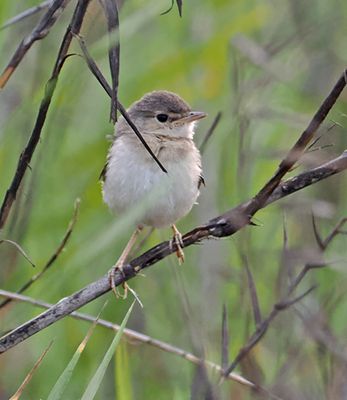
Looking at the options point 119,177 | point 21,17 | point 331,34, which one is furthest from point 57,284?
point 331,34

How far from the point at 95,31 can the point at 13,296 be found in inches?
32.0

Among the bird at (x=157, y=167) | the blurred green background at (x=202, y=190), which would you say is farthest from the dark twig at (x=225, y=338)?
the bird at (x=157, y=167)

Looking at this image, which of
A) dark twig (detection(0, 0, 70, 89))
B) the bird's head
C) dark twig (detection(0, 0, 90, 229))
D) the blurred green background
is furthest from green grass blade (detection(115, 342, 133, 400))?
the bird's head

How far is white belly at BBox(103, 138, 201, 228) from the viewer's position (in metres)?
3.24

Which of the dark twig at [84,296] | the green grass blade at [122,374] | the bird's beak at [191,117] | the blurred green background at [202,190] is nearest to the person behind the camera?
the dark twig at [84,296]

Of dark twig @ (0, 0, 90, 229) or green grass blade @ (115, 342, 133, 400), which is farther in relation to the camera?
green grass blade @ (115, 342, 133, 400)

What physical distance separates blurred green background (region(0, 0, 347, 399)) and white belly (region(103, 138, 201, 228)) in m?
0.19

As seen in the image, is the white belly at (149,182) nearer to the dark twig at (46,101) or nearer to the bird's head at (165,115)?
the bird's head at (165,115)

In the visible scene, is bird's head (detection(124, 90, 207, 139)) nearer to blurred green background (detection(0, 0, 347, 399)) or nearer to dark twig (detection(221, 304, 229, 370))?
blurred green background (detection(0, 0, 347, 399))

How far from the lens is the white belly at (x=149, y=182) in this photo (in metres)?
3.24

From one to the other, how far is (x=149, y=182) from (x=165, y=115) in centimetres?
49

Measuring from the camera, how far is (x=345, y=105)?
155 inches

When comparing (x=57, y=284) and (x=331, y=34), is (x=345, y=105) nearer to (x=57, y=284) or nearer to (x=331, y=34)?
(x=331, y=34)

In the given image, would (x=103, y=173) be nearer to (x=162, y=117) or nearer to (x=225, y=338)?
(x=162, y=117)
